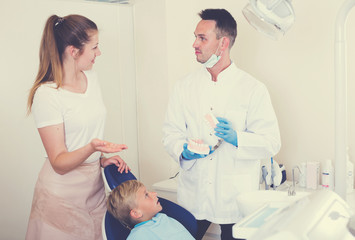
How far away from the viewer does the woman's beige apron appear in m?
1.80

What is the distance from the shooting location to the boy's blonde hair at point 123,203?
1787 mm

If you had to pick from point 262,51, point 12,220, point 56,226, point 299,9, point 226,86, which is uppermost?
point 299,9

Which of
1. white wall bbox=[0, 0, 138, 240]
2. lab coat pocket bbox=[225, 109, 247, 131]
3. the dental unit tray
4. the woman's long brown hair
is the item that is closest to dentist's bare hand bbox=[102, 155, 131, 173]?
the woman's long brown hair

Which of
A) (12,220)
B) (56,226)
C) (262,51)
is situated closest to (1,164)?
(12,220)

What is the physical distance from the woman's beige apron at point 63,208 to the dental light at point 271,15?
1021 mm

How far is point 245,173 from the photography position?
199 cm

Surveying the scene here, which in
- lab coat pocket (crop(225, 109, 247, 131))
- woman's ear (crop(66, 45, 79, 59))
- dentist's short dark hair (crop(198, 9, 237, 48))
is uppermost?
dentist's short dark hair (crop(198, 9, 237, 48))

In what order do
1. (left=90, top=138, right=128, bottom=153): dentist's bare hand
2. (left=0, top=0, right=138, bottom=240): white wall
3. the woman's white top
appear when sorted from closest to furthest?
(left=90, top=138, right=128, bottom=153): dentist's bare hand < the woman's white top < (left=0, top=0, right=138, bottom=240): white wall

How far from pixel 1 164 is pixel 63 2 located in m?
1.11

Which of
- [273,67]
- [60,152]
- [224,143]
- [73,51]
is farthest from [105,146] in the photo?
[273,67]

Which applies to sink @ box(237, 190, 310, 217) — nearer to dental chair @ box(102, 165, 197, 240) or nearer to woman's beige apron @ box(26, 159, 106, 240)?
dental chair @ box(102, 165, 197, 240)

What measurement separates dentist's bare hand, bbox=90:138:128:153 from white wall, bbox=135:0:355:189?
4.01 ft

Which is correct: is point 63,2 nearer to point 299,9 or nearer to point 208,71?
point 208,71

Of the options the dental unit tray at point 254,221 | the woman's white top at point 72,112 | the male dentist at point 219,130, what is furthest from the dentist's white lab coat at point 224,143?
the dental unit tray at point 254,221
